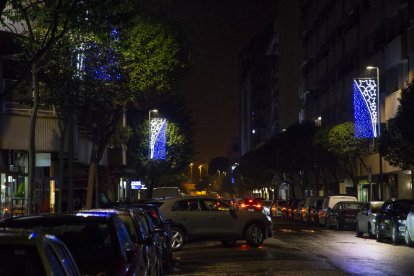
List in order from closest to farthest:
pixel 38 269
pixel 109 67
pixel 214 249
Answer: pixel 38 269, pixel 214 249, pixel 109 67

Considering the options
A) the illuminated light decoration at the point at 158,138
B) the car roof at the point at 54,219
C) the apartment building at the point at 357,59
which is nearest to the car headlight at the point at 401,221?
the apartment building at the point at 357,59

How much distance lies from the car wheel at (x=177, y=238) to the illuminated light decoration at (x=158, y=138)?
2700cm

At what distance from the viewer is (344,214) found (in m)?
36.1

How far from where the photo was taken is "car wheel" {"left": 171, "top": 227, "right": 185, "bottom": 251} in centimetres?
2284

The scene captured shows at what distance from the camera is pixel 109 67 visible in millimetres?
25141

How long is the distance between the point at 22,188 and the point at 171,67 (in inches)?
358

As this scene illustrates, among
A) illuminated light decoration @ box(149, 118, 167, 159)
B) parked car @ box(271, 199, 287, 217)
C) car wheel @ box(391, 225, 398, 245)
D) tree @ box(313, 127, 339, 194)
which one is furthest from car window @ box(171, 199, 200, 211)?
parked car @ box(271, 199, 287, 217)

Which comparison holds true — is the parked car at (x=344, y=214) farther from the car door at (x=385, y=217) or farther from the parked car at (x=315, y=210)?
the car door at (x=385, y=217)

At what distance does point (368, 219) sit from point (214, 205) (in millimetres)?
8699

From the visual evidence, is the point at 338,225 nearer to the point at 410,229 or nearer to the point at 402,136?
the point at 402,136

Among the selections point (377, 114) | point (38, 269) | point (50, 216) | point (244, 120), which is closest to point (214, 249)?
point (50, 216)

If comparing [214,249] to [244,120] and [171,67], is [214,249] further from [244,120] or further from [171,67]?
[244,120]

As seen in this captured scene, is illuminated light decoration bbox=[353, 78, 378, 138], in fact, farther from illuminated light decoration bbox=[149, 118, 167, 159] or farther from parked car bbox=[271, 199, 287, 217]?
illuminated light decoration bbox=[149, 118, 167, 159]

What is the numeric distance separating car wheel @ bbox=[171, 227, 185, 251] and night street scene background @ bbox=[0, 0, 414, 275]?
703 millimetres
